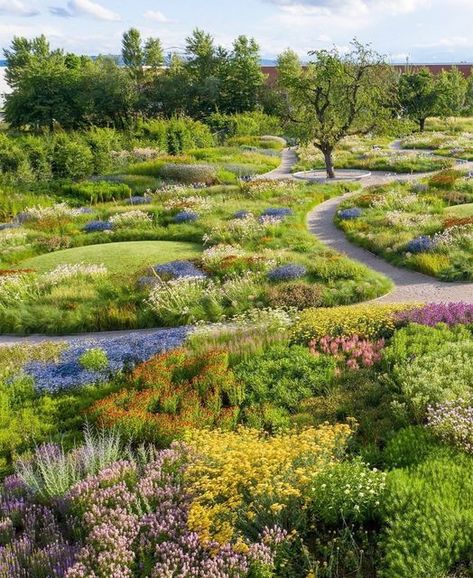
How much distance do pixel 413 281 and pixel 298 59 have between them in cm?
6128

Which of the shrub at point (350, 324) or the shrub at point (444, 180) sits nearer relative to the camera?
the shrub at point (350, 324)

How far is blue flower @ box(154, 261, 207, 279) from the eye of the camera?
582 inches

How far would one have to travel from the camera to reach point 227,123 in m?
51.7

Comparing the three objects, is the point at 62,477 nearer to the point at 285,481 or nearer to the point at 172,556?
the point at 172,556

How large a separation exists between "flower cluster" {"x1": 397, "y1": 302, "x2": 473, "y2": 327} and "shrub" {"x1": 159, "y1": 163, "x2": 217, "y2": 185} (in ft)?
66.5

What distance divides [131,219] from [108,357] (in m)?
12.3

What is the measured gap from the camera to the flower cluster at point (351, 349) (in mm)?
8992

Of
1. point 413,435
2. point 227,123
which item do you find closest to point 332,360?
point 413,435

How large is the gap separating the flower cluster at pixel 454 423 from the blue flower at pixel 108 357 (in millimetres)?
5172

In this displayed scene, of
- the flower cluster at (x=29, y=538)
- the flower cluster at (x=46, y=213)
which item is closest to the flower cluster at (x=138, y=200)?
the flower cluster at (x=46, y=213)

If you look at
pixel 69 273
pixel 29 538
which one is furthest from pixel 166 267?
pixel 29 538

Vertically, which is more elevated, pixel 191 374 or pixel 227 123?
pixel 227 123

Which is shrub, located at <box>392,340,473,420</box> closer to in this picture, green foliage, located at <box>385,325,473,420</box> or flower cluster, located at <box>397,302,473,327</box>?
green foliage, located at <box>385,325,473,420</box>

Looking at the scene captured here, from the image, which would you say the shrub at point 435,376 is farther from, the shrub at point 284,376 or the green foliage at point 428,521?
the green foliage at point 428,521
